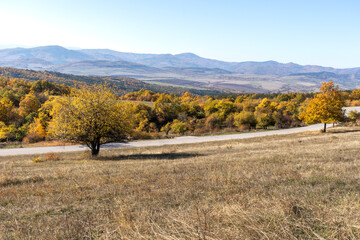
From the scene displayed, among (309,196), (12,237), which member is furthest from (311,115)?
(12,237)

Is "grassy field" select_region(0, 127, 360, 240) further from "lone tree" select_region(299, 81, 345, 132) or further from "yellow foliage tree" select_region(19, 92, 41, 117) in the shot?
"yellow foliage tree" select_region(19, 92, 41, 117)

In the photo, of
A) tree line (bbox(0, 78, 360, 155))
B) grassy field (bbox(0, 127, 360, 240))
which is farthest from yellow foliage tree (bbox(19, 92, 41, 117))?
grassy field (bbox(0, 127, 360, 240))

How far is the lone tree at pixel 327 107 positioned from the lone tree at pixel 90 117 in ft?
101

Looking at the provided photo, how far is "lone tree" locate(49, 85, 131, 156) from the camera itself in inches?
776

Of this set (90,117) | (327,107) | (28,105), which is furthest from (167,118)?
(90,117)

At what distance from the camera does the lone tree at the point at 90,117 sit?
64.6 feet

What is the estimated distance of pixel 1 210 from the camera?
21.0ft

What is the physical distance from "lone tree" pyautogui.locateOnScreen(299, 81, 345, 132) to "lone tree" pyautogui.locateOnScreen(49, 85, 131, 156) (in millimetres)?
30915

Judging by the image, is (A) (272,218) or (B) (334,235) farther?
(A) (272,218)

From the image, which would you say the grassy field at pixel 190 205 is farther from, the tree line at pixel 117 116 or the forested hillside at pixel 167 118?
the forested hillside at pixel 167 118

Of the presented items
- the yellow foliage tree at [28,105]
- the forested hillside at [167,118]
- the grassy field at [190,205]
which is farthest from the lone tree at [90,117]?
the yellow foliage tree at [28,105]

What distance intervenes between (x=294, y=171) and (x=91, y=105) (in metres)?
16.8

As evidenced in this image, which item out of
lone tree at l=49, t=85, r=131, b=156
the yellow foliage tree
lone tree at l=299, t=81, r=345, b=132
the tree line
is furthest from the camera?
the yellow foliage tree

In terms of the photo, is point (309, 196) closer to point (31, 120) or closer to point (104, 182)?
point (104, 182)
